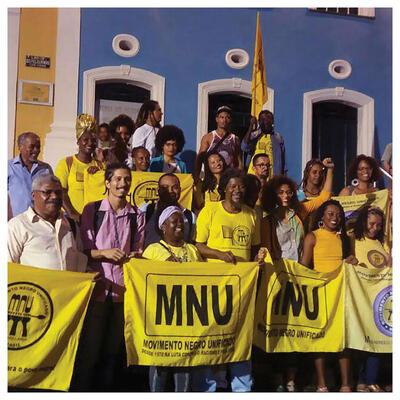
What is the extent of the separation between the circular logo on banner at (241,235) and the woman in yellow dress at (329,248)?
0.76 metres

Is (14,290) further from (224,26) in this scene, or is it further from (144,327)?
(224,26)

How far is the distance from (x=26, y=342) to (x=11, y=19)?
4644 mm

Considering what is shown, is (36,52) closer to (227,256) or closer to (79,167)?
(79,167)

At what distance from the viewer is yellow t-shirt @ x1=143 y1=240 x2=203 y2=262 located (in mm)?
6098

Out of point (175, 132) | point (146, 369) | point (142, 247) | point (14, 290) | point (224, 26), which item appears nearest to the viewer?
point (14, 290)

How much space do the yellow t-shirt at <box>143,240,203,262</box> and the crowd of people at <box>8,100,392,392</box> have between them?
1 centimetres

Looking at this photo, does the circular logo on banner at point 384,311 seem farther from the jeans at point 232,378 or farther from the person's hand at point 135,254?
the person's hand at point 135,254

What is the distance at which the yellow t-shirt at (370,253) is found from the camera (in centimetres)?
711

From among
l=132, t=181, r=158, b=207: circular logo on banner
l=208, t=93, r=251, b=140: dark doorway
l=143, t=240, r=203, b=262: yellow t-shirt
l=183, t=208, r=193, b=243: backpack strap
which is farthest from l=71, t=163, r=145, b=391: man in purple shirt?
l=208, t=93, r=251, b=140: dark doorway

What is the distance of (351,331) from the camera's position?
22.6ft

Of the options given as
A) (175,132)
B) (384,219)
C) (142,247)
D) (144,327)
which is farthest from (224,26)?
(144,327)
